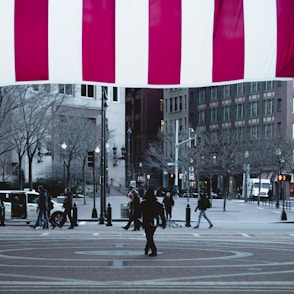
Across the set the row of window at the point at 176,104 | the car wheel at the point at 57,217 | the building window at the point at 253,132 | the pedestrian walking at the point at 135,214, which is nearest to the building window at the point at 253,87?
the building window at the point at 253,132

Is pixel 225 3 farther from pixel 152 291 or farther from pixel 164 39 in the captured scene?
pixel 152 291

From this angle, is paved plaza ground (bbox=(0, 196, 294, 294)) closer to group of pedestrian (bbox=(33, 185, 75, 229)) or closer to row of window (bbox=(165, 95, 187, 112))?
group of pedestrian (bbox=(33, 185, 75, 229))

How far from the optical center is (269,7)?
47.7ft

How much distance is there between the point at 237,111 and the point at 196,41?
113 m

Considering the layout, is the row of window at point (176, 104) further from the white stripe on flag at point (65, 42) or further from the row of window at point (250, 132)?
the white stripe on flag at point (65, 42)

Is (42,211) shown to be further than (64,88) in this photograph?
No

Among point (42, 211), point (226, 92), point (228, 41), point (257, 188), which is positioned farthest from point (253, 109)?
point (228, 41)

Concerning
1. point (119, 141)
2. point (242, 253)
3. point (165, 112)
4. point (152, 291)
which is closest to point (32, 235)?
point (242, 253)

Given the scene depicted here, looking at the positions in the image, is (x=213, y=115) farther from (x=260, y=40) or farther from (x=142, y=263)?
(x=260, y=40)

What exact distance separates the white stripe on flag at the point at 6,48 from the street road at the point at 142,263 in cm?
378

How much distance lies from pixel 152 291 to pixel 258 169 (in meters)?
89.3

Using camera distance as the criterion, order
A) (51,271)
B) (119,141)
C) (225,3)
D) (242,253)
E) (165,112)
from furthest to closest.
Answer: (165,112)
(119,141)
(242,253)
(51,271)
(225,3)

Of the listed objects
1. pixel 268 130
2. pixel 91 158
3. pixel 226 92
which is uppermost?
pixel 226 92

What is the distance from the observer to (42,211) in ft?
123
